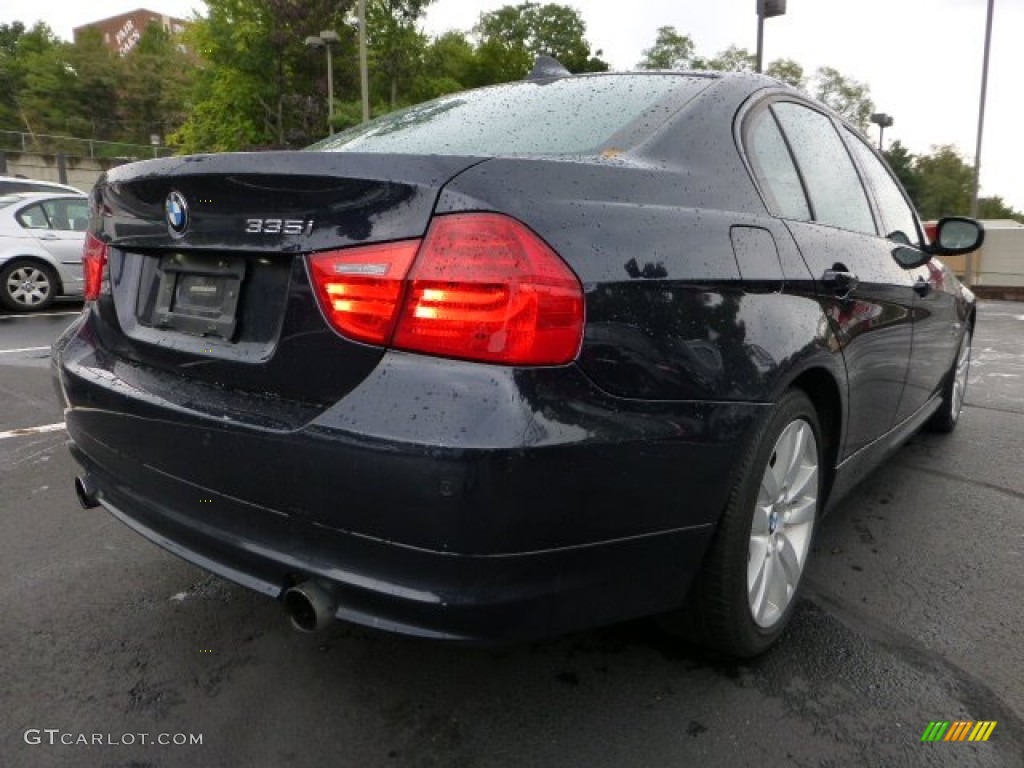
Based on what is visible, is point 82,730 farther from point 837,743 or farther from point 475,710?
point 837,743

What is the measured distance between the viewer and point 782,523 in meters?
2.23

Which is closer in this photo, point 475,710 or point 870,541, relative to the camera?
point 475,710

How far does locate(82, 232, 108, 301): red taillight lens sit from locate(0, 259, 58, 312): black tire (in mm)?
8650

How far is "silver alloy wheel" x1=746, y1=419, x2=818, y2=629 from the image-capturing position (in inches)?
81.8

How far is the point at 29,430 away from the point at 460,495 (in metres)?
3.96

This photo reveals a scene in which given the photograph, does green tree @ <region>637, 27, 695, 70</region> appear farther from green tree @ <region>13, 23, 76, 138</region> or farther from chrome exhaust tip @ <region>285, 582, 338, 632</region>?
chrome exhaust tip @ <region>285, 582, 338, 632</region>

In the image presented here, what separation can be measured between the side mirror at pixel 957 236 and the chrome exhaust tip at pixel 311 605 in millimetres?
3108

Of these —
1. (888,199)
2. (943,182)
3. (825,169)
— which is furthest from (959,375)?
(943,182)

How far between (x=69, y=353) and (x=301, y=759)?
131cm

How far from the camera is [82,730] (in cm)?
187

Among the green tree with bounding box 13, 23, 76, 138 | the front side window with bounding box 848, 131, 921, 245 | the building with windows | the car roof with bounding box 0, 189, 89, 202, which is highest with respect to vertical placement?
the building with windows

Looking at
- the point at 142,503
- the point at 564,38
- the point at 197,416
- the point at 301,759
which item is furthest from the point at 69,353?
the point at 564,38

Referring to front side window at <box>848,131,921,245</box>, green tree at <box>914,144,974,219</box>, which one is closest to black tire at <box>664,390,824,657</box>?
front side window at <box>848,131,921,245</box>

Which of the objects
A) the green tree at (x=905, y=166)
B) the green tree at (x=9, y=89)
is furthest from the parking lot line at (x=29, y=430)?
the green tree at (x=9, y=89)
